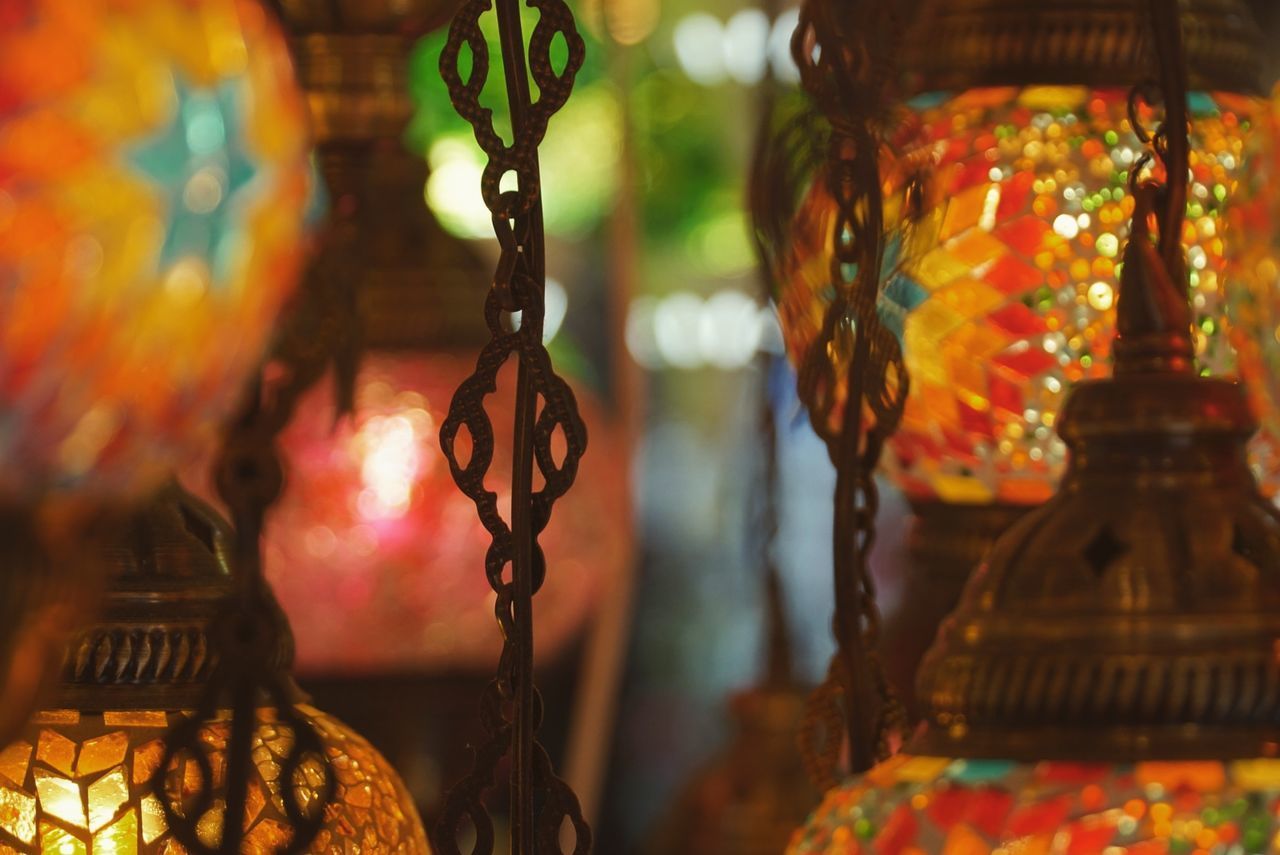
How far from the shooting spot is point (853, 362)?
2.08 ft

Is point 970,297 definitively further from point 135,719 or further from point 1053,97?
point 135,719

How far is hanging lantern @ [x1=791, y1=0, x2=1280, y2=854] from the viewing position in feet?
1.56

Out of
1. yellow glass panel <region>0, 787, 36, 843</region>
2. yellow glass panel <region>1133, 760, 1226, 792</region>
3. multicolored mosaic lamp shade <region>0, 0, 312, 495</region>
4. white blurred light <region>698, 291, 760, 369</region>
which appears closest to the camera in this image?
multicolored mosaic lamp shade <region>0, 0, 312, 495</region>

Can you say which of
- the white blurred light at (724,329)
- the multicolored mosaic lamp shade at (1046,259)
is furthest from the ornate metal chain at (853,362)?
the white blurred light at (724,329)

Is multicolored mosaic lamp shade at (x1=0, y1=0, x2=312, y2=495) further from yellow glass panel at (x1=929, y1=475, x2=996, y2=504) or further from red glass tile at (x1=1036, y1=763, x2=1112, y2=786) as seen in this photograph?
yellow glass panel at (x1=929, y1=475, x2=996, y2=504)

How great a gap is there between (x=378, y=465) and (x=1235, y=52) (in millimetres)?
685

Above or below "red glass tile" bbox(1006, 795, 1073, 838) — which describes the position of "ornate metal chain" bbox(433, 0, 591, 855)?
above

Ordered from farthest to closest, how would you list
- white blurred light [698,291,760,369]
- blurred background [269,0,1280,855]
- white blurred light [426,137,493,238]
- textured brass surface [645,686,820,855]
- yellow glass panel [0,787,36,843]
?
white blurred light [698,291,760,369] → white blurred light [426,137,493,238] → blurred background [269,0,1280,855] → textured brass surface [645,686,820,855] → yellow glass panel [0,787,36,843]

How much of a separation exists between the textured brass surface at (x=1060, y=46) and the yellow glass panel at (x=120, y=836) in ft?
1.13

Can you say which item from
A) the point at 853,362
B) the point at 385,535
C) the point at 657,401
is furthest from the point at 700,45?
the point at 853,362

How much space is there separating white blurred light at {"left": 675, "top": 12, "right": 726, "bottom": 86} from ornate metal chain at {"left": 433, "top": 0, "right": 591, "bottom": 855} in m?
2.78

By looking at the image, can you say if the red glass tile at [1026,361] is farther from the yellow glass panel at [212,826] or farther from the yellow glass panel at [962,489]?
the yellow glass panel at [212,826]

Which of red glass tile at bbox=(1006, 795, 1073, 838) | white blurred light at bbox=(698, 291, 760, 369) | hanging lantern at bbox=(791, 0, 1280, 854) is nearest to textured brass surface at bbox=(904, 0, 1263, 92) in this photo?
hanging lantern at bbox=(791, 0, 1280, 854)

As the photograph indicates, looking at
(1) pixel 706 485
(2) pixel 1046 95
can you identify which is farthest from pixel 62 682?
(1) pixel 706 485
